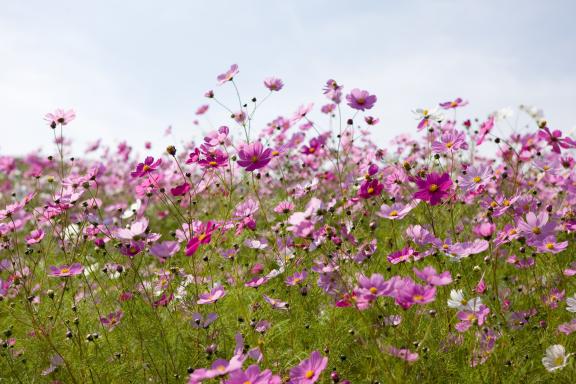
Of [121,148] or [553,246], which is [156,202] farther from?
[553,246]

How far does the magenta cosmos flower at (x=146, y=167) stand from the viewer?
6.57ft

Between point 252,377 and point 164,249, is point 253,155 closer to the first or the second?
point 164,249

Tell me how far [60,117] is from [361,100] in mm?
1514

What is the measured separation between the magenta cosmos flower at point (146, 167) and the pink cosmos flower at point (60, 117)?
765 millimetres

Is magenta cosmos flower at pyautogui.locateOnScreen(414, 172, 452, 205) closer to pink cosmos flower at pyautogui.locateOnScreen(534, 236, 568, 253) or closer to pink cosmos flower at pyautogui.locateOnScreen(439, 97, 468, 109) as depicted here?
pink cosmos flower at pyautogui.locateOnScreen(534, 236, 568, 253)

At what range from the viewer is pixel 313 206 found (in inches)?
56.3

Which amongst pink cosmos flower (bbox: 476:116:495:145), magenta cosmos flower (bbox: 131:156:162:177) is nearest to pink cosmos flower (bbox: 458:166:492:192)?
pink cosmos flower (bbox: 476:116:495:145)

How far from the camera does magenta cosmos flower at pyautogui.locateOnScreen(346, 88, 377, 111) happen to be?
7.77 feet

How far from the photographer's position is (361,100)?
7.83 feet

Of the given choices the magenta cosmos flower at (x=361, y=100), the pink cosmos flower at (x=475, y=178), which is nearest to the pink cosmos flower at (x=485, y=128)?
the pink cosmos flower at (x=475, y=178)

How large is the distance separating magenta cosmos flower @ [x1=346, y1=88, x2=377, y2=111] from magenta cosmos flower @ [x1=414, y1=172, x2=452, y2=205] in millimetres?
720

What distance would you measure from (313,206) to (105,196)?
5669 mm

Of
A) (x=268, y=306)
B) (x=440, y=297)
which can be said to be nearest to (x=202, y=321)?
(x=268, y=306)

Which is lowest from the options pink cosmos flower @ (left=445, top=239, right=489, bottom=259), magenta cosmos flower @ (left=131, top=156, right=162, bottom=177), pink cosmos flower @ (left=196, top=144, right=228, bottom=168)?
pink cosmos flower @ (left=445, top=239, right=489, bottom=259)
